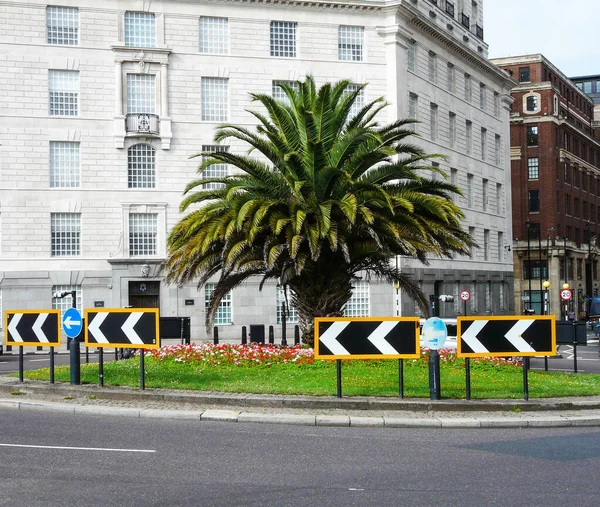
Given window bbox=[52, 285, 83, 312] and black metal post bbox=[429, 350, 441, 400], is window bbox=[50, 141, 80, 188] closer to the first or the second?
window bbox=[52, 285, 83, 312]

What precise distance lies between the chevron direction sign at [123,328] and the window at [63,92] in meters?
29.8

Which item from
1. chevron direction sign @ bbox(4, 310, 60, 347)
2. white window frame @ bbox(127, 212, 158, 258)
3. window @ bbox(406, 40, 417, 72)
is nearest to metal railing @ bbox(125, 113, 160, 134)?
white window frame @ bbox(127, 212, 158, 258)

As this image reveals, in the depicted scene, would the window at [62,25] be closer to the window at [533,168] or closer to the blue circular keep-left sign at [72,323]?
the blue circular keep-left sign at [72,323]

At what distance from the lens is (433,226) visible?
24484 mm

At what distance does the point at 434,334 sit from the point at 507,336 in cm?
134

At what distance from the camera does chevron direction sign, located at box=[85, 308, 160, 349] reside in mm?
17094

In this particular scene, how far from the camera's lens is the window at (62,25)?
149ft

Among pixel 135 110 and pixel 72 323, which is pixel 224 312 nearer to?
pixel 135 110

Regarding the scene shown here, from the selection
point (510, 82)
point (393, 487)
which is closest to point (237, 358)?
point (393, 487)

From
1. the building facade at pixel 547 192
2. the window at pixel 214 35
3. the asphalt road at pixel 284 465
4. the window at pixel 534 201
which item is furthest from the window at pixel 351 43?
the window at pixel 534 201

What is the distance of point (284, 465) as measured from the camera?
10602mm

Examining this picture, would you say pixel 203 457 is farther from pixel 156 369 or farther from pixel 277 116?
pixel 277 116

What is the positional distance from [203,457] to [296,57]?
4066cm

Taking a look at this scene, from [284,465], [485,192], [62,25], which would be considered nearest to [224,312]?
[62,25]
